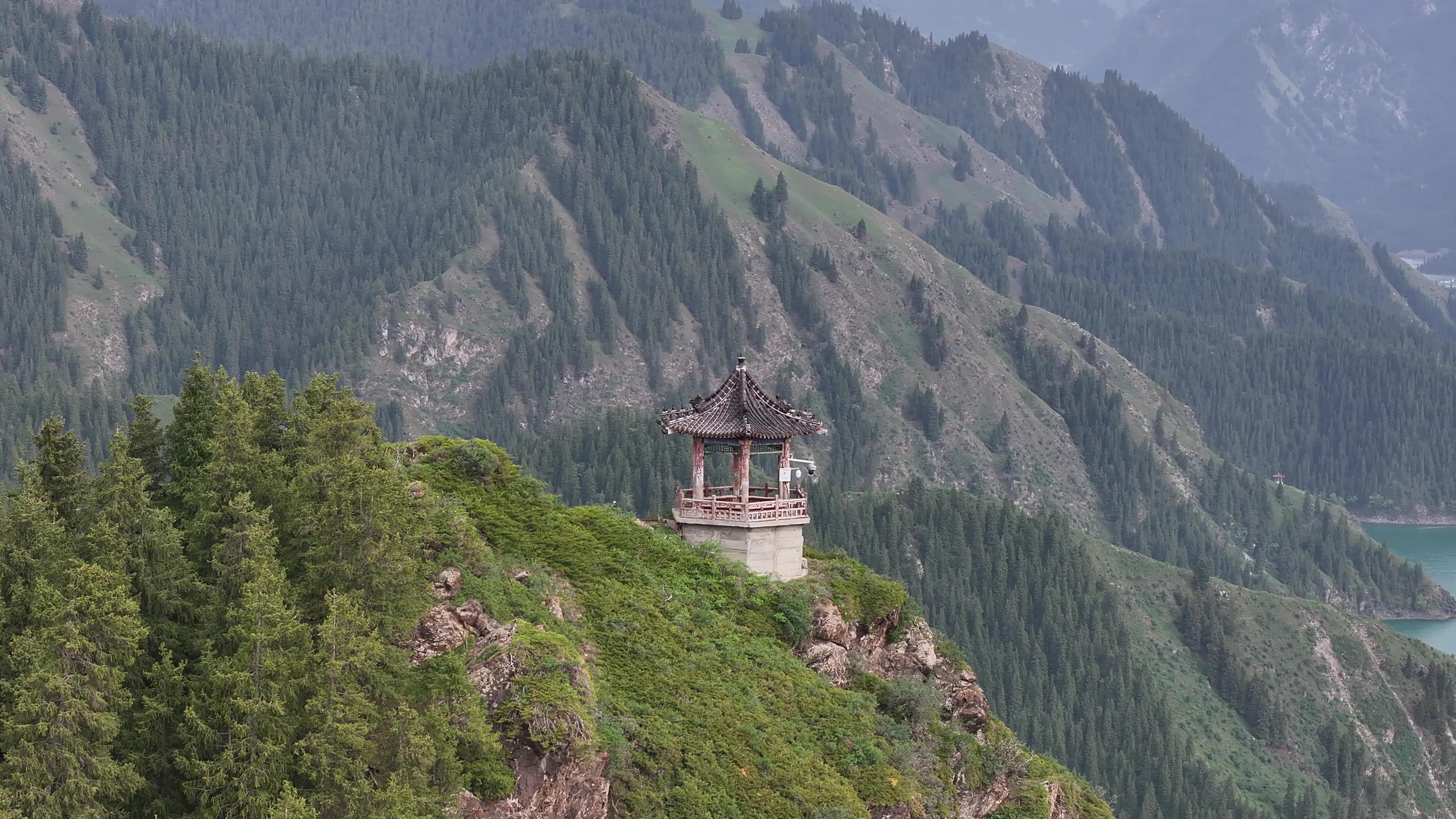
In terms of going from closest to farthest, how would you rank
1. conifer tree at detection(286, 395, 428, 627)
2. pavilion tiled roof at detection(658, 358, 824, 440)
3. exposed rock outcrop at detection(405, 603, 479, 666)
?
conifer tree at detection(286, 395, 428, 627)
exposed rock outcrop at detection(405, 603, 479, 666)
pavilion tiled roof at detection(658, 358, 824, 440)

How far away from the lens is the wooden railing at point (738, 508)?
81.7m

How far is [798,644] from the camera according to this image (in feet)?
252

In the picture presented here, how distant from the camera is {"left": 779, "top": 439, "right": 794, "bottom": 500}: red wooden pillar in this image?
82.8 m

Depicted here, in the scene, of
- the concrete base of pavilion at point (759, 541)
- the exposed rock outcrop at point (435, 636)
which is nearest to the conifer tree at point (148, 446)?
the exposed rock outcrop at point (435, 636)

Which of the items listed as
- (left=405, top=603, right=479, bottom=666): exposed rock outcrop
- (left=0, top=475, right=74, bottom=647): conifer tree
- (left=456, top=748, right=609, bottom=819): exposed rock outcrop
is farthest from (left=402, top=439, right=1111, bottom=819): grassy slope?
(left=0, top=475, right=74, bottom=647): conifer tree

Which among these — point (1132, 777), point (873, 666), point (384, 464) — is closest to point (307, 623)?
point (384, 464)

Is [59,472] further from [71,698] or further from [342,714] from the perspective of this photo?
[342,714]

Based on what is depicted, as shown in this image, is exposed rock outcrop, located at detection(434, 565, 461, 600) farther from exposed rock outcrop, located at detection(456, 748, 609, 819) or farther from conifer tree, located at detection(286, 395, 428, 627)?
exposed rock outcrop, located at detection(456, 748, 609, 819)

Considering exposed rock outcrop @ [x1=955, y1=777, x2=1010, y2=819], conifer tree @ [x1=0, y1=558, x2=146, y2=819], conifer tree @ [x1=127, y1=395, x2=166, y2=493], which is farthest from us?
exposed rock outcrop @ [x1=955, y1=777, x2=1010, y2=819]

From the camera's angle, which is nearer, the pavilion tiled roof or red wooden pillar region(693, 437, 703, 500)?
the pavilion tiled roof

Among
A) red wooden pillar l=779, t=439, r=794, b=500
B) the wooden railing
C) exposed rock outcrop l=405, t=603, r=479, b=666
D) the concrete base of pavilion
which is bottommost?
exposed rock outcrop l=405, t=603, r=479, b=666

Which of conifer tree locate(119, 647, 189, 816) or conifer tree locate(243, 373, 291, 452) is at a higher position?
conifer tree locate(243, 373, 291, 452)

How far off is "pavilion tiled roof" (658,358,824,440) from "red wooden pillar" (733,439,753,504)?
499 mm

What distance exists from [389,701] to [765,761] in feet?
47.2
